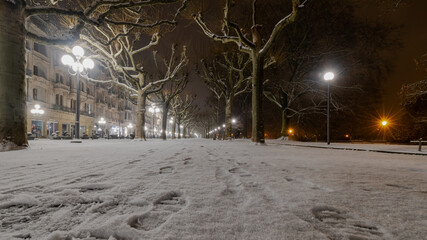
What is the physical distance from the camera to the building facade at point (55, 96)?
25.7m

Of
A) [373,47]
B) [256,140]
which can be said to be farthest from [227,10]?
[373,47]

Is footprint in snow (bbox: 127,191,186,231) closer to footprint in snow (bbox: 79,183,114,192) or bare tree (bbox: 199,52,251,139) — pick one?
footprint in snow (bbox: 79,183,114,192)

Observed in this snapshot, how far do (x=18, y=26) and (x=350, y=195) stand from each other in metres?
8.69

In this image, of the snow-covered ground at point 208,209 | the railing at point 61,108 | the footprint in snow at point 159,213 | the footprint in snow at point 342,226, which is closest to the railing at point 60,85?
the railing at point 61,108

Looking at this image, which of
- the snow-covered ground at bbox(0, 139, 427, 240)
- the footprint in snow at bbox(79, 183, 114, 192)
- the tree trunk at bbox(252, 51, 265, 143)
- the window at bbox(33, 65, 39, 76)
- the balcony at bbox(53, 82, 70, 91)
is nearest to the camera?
the snow-covered ground at bbox(0, 139, 427, 240)

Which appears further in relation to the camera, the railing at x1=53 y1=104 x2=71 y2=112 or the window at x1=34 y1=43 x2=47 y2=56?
the railing at x1=53 y1=104 x2=71 y2=112

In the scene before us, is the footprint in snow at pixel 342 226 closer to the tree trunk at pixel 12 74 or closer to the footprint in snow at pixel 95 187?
the footprint in snow at pixel 95 187

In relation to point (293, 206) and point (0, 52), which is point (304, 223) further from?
point (0, 52)

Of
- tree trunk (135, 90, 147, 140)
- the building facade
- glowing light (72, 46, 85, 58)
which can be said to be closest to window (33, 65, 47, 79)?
the building facade

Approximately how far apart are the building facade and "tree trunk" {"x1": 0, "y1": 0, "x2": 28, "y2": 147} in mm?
14808

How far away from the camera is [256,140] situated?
10.9m

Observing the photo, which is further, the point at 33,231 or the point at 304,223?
the point at 304,223

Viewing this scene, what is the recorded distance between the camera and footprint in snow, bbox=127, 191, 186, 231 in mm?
1101

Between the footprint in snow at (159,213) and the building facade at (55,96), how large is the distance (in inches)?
841
